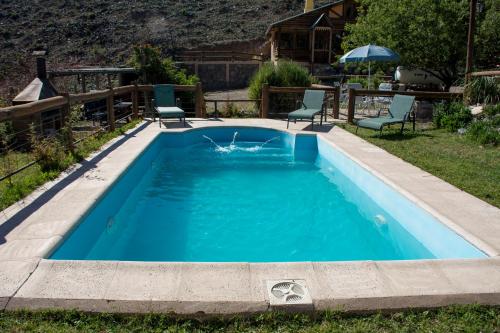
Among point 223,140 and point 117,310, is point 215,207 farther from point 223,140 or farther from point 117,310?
point 223,140

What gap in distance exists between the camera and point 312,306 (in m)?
2.71

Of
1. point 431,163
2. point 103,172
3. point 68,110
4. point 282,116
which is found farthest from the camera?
point 282,116

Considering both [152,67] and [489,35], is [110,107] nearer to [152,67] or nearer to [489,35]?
[152,67]

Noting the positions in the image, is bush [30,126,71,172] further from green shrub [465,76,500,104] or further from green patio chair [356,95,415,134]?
green shrub [465,76,500,104]

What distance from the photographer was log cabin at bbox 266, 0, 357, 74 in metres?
27.0

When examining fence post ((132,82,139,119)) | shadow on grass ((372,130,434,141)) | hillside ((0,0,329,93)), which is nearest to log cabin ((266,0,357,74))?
hillside ((0,0,329,93))

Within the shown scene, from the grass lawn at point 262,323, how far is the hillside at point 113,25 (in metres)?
30.3

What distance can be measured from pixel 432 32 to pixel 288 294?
A: 42.5ft

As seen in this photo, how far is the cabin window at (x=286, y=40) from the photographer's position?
92.2 ft

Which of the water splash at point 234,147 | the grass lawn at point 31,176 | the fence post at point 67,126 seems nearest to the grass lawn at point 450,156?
the water splash at point 234,147

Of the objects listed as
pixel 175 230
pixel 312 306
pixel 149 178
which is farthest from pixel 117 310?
pixel 149 178

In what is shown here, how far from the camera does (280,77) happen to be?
12242 millimetres

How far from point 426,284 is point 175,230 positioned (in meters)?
3.12

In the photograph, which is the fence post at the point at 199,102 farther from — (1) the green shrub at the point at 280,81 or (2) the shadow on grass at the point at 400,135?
(2) the shadow on grass at the point at 400,135
